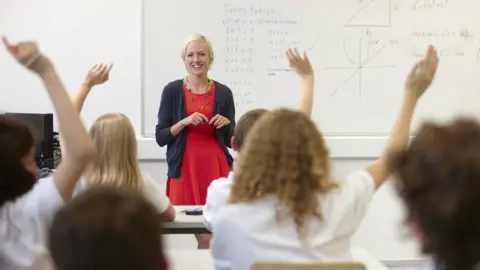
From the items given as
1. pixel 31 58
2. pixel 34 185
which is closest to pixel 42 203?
pixel 34 185

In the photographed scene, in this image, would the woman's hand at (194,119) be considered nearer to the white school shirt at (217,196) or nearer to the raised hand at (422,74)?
the white school shirt at (217,196)

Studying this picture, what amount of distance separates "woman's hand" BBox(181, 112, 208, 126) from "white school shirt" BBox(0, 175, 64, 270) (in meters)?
1.90

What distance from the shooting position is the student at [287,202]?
1.77 m

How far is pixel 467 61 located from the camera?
466 centimetres

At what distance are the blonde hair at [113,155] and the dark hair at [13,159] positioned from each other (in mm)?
860

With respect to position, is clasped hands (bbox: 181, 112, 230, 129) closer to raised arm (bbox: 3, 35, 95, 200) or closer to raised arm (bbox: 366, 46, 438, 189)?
raised arm (bbox: 366, 46, 438, 189)

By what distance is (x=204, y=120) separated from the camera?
3.62 meters

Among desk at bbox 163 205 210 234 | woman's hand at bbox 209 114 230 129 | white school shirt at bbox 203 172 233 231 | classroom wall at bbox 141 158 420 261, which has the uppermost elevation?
woman's hand at bbox 209 114 230 129

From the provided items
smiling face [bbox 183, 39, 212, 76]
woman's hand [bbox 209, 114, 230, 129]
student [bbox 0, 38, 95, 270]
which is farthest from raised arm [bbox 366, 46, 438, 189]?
smiling face [bbox 183, 39, 212, 76]

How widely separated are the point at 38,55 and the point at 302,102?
4.13ft

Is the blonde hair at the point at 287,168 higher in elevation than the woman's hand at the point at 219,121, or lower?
higher

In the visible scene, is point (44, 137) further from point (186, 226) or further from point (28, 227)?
point (28, 227)

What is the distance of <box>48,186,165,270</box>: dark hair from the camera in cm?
96

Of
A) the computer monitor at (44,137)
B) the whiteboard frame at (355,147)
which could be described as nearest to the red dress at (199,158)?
the computer monitor at (44,137)
